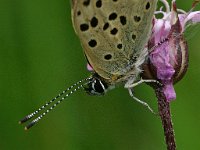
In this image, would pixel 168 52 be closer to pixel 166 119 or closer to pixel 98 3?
pixel 166 119

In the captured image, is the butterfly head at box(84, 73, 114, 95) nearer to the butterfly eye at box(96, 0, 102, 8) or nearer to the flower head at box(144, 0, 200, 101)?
the flower head at box(144, 0, 200, 101)

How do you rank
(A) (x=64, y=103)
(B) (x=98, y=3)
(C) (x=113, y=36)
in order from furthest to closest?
1. (A) (x=64, y=103)
2. (C) (x=113, y=36)
3. (B) (x=98, y=3)

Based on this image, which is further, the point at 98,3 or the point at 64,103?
the point at 64,103

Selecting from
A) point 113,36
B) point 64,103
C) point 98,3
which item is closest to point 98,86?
point 113,36

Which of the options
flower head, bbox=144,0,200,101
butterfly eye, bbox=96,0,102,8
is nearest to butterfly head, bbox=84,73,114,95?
flower head, bbox=144,0,200,101

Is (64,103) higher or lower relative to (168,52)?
lower

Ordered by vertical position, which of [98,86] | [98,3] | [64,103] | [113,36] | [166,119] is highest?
[98,3]

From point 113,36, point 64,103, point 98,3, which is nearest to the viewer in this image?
point 98,3

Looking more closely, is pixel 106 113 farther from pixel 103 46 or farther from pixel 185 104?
pixel 103 46
